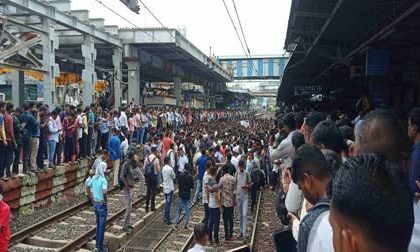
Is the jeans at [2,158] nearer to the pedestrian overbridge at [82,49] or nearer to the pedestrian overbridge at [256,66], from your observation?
the pedestrian overbridge at [82,49]

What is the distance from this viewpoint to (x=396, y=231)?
136 centimetres

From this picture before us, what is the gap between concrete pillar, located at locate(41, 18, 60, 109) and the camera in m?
14.7

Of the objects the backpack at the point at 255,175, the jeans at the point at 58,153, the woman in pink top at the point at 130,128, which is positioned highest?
the woman in pink top at the point at 130,128

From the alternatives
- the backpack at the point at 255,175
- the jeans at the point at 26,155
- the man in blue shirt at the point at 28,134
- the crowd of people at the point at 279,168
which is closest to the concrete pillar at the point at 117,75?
the crowd of people at the point at 279,168

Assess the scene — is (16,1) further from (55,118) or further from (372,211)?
(372,211)

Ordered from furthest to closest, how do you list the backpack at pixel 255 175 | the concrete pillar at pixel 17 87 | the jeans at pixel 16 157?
the concrete pillar at pixel 17 87 → the backpack at pixel 255 175 → the jeans at pixel 16 157

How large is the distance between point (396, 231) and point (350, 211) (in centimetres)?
15

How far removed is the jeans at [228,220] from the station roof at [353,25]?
4806mm

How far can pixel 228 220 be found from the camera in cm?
1083

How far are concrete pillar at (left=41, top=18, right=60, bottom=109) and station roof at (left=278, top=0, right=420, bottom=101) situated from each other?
A: 25.7 feet

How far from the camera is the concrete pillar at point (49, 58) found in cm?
1472

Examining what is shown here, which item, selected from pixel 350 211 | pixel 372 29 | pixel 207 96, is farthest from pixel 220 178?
pixel 207 96

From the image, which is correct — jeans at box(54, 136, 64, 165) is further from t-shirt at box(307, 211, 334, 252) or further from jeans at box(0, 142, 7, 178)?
t-shirt at box(307, 211, 334, 252)

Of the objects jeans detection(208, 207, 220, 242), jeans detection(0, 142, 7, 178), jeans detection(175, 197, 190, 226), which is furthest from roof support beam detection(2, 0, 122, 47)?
jeans detection(208, 207, 220, 242)
